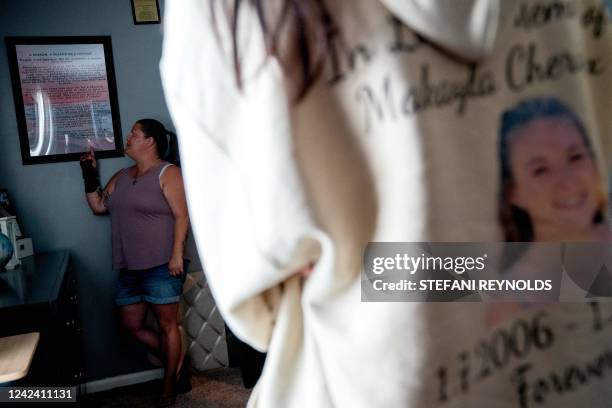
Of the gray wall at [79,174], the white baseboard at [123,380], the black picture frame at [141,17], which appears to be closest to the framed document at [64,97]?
the gray wall at [79,174]

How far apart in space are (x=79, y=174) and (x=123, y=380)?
1.10 meters

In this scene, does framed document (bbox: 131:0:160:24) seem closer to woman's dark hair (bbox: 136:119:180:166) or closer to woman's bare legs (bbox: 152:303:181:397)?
woman's dark hair (bbox: 136:119:180:166)

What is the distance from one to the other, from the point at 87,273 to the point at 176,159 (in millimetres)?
734

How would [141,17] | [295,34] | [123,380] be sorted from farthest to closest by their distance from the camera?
[123,380]
[141,17]
[295,34]

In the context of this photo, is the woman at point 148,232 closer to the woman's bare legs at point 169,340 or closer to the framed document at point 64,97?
the woman's bare legs at point 169,340

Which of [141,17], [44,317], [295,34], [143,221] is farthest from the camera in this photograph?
[141,17]

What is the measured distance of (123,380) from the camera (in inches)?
102

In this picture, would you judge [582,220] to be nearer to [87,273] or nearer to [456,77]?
[456,77]

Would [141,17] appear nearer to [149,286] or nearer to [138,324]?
[149,286]

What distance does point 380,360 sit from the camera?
0.49 meters

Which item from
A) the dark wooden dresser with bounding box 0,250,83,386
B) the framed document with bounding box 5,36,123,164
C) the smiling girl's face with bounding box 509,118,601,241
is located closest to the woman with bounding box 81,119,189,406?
the framed document with bounding box 5,36,123,164

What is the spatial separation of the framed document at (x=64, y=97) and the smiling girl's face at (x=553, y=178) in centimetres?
230

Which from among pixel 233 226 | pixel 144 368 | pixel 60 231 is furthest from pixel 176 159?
pixel 233 226

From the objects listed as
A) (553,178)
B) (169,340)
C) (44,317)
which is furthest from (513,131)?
(169,340)
